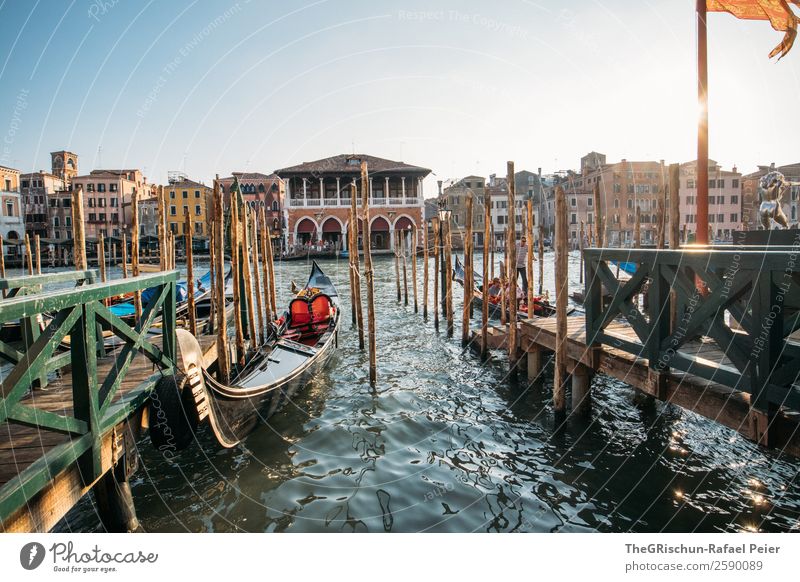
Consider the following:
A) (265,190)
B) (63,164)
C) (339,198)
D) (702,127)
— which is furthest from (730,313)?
(63,164)

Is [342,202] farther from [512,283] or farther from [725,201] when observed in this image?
[725,201]

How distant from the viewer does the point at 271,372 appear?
21.1 feet

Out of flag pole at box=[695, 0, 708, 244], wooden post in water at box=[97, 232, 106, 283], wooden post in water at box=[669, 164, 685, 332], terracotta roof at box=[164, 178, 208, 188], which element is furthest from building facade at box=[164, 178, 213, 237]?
flag pole at box=[695, 0, 708, 244]

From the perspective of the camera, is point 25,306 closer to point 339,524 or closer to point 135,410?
point 135,410

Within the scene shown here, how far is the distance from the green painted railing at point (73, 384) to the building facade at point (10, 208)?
1906 inches

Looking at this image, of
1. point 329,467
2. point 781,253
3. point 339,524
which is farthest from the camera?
point 329,467

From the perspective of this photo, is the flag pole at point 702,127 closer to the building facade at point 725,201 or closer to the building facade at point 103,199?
the building facade at point 725,201

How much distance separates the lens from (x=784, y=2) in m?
5.28

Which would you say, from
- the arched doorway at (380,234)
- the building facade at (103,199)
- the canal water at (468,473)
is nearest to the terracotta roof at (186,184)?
the building facade at (103,199)

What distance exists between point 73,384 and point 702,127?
17.8 ft

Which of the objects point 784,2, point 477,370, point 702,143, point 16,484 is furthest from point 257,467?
point 784,2
